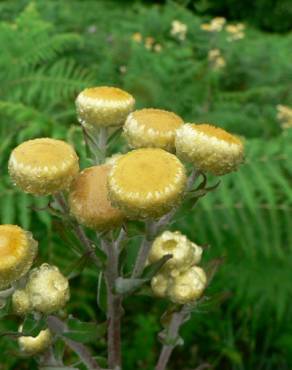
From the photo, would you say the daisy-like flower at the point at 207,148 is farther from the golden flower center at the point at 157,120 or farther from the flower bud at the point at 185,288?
the flower bud at the point at 185,288

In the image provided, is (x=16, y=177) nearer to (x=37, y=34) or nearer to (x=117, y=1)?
(x=37, y=34)

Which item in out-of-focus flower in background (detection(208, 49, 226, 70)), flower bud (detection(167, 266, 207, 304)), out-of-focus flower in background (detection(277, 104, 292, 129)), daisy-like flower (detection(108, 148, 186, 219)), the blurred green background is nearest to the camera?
daisy-like flower (detection(108, 148, 186, 219))

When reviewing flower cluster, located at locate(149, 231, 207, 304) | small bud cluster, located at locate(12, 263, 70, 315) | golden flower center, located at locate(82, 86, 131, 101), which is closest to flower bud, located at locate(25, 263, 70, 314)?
small bud cluster, located at locate(12, 263, 70, 315)

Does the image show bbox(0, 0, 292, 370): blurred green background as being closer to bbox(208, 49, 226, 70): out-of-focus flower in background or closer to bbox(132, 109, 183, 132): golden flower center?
bbox(208, 49, 226, 70): out-of-focus flower in background

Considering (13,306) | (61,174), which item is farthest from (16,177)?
(13,306)

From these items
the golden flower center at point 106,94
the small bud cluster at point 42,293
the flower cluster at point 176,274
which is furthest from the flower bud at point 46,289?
the golden flower center at point 106,94

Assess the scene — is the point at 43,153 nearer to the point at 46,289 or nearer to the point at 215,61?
the point at 46,289
